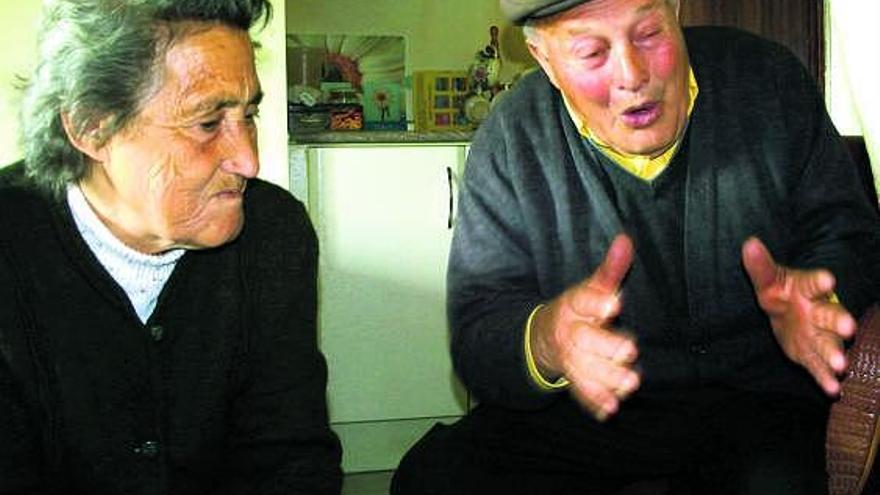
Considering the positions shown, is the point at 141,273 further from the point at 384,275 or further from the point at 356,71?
the point at 356,71

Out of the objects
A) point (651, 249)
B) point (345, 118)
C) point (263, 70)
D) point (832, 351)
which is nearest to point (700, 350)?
point (651, 249)

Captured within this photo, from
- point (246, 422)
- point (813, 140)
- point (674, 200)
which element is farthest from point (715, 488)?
point (246, 422)

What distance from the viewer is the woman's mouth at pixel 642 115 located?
134cm

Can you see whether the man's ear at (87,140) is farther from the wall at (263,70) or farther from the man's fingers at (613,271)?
the wall at (263,70)

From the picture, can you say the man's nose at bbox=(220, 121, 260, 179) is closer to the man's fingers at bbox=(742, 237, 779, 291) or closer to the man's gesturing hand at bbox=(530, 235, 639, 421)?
the man's gesturing hand at bbox=(530, 235, 639, 421)

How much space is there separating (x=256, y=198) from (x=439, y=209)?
5.01 ft

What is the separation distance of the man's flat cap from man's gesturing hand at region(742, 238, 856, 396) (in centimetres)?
41

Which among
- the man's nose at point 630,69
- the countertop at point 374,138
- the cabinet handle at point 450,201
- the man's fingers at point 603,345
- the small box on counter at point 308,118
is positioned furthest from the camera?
the small box on counter at point 308,118

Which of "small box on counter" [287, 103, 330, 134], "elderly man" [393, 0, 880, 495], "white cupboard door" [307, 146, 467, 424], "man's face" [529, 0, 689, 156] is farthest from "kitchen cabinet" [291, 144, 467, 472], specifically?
"man's face" [529, 0, 689, 156]

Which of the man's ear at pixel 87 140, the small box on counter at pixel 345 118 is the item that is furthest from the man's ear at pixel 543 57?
the small box on counter at pixel 345 118

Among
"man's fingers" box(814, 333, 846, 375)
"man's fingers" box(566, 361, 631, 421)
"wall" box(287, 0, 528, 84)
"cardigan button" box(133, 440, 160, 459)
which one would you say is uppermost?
"wall" box(287, 0, 528, 84)

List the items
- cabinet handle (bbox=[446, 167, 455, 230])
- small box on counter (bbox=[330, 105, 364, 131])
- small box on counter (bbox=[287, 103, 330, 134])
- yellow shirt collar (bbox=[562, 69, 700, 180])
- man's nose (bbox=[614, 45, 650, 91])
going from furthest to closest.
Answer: small box on counter (bbox=[330, 105, 364, 131]) → small box on counter (bbox=[287, 103, 330, 134]) → cabinet handle (bbox=[446, 167, 455, 230]) → yellow shirt collar (bbox=[562, 69, 700, 180]) → man's nose (bbox=[614, 45, 650, 91])

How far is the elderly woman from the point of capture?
1.17 metres

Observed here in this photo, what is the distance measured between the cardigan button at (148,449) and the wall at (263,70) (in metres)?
1.01
